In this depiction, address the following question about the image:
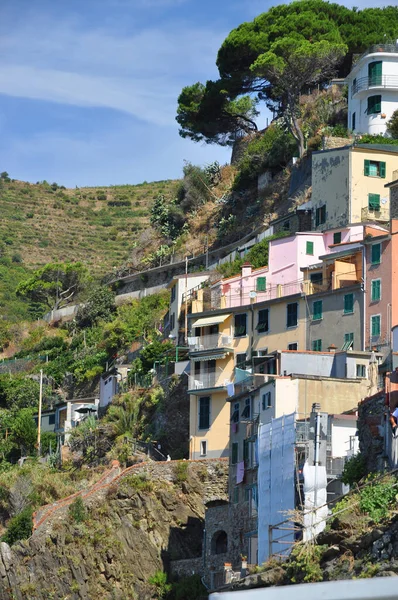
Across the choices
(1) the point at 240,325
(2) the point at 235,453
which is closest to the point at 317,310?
(1) the point at 240,325

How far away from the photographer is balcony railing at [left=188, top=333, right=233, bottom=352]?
53.6 meters

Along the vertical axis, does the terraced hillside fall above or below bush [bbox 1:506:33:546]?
above

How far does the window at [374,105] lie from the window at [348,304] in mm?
24071

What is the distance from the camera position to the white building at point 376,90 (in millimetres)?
69875

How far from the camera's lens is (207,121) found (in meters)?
85.2

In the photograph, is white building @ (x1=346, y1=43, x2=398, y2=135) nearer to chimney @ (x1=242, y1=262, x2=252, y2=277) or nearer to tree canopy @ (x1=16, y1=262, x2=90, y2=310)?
A: chimney @ (x1=242, y1=262, x2=252, y2=277)

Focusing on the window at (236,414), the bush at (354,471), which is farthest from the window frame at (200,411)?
the bush at (354,471)

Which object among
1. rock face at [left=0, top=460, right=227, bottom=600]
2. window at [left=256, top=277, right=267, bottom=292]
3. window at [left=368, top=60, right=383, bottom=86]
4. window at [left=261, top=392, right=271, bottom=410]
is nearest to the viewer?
window at [left=261, top=392, right=271, bottom=410]

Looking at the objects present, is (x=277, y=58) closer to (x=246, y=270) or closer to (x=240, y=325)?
(x=246, y=270)

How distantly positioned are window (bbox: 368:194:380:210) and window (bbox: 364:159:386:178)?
3.79 ft

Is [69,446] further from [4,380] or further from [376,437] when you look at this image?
[376,437]

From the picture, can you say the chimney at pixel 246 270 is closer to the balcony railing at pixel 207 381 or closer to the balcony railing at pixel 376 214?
the balcony railing at pixel 376 214

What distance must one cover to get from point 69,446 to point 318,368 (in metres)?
23.5

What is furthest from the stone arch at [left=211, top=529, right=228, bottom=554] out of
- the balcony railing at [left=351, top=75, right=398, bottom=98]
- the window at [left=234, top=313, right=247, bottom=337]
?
the balcony railing at [left=351, top=75, right=398, bottom=98]
